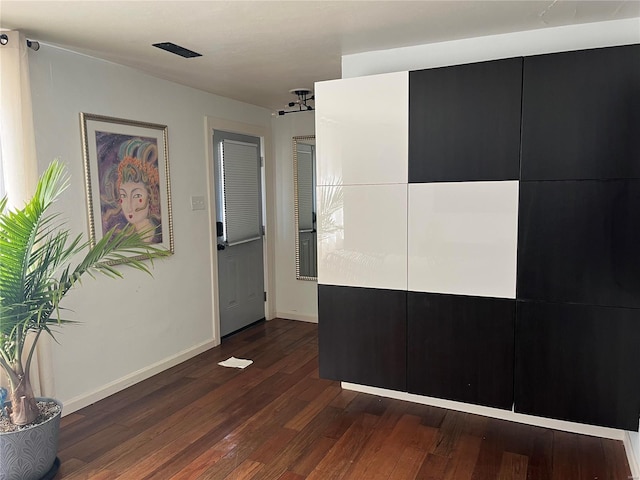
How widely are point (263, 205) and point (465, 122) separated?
2.84m

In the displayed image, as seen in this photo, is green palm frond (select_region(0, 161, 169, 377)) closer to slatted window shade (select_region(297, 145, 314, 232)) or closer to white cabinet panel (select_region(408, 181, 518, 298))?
white cabinet panel (select_region(408, 181, 518, 298))

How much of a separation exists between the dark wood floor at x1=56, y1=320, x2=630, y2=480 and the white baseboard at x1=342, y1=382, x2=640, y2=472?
0.04 metres

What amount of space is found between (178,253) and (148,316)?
1.89 feet

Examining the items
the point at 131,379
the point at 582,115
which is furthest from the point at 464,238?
the point at 131,379

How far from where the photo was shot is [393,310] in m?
2.83

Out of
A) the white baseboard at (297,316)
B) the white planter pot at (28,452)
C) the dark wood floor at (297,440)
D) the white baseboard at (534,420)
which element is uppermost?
the white planter pot at (28,452)

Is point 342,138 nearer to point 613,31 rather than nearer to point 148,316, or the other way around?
point 613,31

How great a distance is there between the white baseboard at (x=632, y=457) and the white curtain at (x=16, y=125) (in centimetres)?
328

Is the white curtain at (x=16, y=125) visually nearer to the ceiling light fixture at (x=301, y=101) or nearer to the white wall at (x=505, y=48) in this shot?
the white wall at (x=505, y=48)

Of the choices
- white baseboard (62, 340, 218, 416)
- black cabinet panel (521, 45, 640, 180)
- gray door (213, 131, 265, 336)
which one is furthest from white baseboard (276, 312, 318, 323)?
black cabinet panel (521, 45, 640, 180)

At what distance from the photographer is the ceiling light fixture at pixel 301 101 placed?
4062 millimetres

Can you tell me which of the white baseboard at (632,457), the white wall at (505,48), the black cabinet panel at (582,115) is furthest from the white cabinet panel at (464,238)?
the white baseboard at (632,457)

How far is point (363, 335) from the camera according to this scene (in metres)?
2.93

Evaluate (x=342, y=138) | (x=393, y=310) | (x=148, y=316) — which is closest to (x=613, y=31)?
(x=342, y=138)
